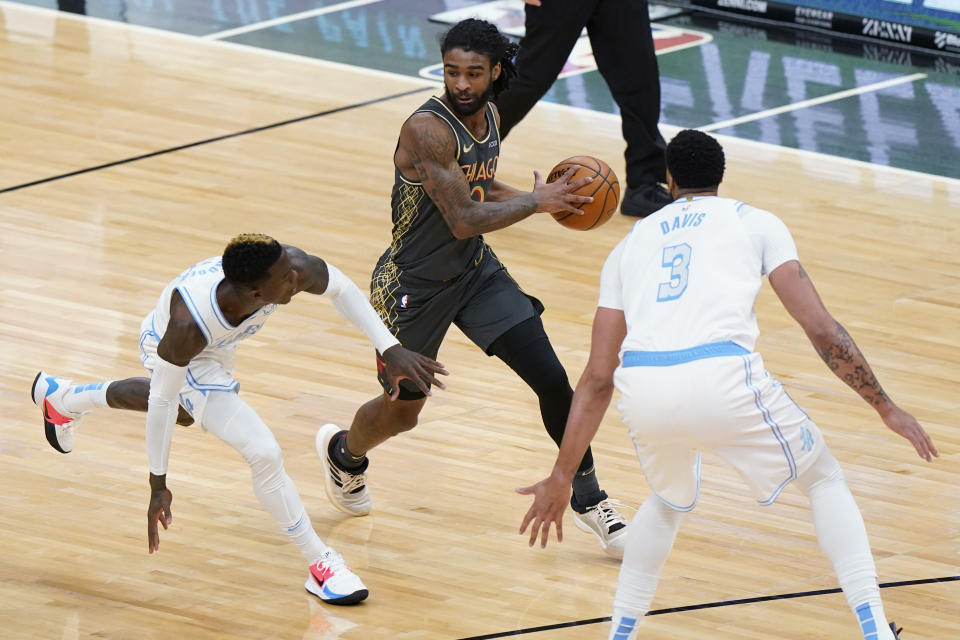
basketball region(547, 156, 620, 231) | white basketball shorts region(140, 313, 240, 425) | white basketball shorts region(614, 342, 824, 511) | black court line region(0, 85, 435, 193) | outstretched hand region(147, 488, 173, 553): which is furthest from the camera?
→ black court line region(0, 85, 435, 193)

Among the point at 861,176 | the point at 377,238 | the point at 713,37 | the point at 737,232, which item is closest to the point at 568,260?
the point at 377,238

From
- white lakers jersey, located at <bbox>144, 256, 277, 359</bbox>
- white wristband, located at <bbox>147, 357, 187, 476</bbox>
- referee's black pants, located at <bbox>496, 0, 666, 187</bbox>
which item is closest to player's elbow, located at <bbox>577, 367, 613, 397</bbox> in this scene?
white lakers jersey, located at <bbox>144, 256, 277, 359</bbox>

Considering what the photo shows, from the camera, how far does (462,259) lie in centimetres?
543

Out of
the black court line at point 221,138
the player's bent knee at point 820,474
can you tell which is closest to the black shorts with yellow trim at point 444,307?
the player's bent knee at point 820,474

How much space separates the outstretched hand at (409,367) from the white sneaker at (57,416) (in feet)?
4.41

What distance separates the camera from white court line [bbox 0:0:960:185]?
33.2ft

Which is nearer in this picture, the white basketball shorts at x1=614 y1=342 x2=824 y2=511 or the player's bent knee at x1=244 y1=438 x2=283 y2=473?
the white basketball shorts at x1=614 y1=342 x2=824 y2=511

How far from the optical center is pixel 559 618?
16.2ft

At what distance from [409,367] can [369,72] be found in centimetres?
719

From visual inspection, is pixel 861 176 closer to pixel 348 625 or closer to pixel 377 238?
pixel 377 238

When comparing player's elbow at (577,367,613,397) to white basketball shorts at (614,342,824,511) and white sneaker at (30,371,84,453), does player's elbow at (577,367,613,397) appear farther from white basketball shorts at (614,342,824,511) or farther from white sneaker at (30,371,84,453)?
white sneaker at (30,371,84,453)

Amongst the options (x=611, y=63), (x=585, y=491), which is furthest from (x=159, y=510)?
(x=611, y=63)

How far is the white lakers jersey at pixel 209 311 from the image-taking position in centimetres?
481

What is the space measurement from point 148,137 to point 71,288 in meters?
2.64
